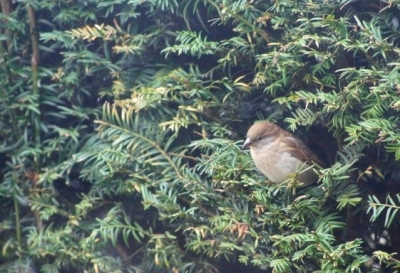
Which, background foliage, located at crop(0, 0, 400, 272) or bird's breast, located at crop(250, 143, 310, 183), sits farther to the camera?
bird's breast, located at crop(250, 143, 310, 183)

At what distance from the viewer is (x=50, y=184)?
11.8ft

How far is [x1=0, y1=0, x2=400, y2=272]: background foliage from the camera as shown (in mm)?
2617

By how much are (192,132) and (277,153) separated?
1.40 ft

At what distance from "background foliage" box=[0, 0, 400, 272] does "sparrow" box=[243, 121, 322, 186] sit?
0.22 feet

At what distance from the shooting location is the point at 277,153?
3.14m

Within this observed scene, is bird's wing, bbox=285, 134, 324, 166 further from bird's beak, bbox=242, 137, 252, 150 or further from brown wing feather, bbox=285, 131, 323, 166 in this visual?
bird's beak, bbox=242, 137, 252, 150

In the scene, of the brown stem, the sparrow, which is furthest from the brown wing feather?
the brown stem

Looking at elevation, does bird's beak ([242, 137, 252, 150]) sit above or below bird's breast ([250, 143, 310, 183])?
above

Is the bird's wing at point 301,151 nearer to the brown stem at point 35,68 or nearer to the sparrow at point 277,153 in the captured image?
the sparrow at point 277,153

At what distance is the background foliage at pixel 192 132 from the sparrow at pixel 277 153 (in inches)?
2.6

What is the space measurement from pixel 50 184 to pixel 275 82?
1374 mm

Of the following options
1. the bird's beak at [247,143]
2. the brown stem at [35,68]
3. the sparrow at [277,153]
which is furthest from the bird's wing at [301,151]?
the brown stem at [35,68]

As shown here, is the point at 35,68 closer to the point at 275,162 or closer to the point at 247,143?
the point at 247,143

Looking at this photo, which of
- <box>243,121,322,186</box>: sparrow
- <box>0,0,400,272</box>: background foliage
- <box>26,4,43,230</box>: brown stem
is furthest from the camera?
<box>26,4,43,230</box>: brown stem
